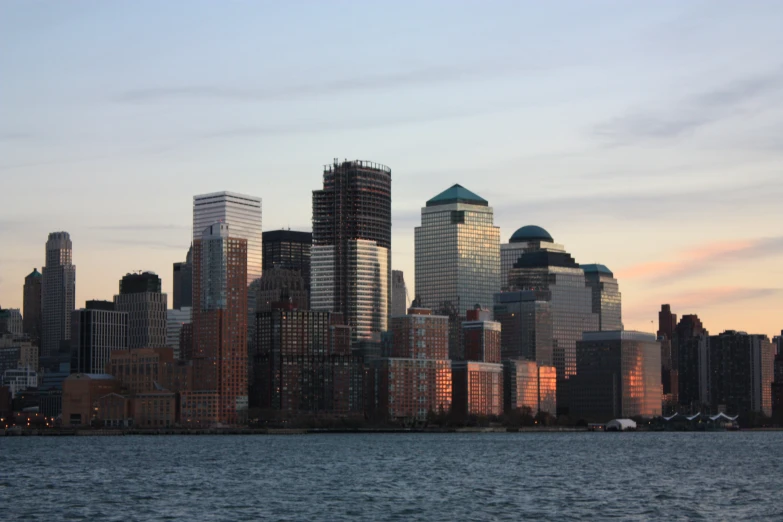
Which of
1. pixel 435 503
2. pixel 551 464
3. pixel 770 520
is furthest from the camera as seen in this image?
pixel 551 464

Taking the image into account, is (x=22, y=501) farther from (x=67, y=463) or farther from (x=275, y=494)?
(x=67, y=463)

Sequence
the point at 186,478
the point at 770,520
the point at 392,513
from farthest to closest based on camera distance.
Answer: the point at 186,478 < the point at 392,513 < the point at 770,520

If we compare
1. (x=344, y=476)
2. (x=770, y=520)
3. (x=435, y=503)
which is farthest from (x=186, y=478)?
(x=770, y=520)

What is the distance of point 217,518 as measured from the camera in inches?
4028

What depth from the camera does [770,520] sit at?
3922 inches

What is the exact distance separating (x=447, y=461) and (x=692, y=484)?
52.9 meters

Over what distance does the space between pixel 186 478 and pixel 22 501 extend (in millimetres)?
29453

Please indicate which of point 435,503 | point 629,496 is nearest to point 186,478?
point 435,503

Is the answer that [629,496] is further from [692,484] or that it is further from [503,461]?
[503,461]

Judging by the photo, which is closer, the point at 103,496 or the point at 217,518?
the point at 217,518

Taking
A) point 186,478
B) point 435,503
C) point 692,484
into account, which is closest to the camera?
point 435,503

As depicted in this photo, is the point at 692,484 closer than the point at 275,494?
No

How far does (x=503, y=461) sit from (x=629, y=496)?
210 ft

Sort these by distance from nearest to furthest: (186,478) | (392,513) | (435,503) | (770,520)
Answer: (770,520) < (392,513) < (435,503) < (186,478)
